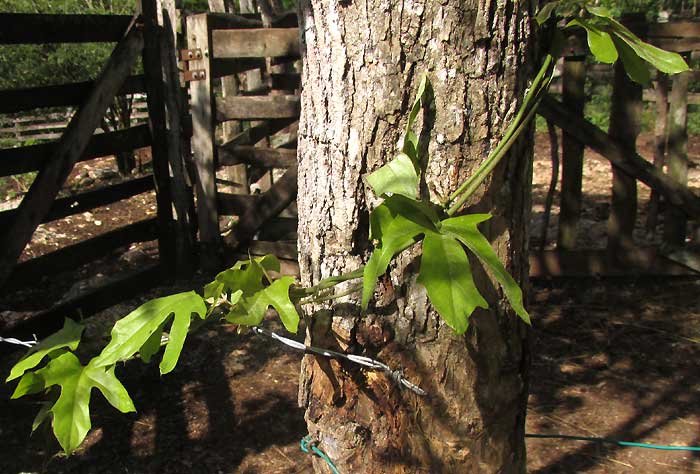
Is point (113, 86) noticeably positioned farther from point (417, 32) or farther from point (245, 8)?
point (245, 8)

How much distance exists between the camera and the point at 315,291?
4.73 feet

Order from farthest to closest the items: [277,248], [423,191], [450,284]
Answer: [277,248]
[423,191]
[450,284]

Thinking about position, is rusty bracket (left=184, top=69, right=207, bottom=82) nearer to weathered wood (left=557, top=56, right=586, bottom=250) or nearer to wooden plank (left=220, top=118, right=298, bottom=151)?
wooden plank (left=220, top=118, right=298, bottom=151)

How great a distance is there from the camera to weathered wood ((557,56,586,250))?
5.03 m

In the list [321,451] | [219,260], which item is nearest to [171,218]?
[219,260]

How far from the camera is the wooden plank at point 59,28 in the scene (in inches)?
177

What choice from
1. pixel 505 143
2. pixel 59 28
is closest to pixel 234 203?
pixel 59 28

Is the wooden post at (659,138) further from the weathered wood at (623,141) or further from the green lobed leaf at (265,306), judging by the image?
the green lobed leaf at (265,306)

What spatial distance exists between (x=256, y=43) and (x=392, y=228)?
14.5 ft

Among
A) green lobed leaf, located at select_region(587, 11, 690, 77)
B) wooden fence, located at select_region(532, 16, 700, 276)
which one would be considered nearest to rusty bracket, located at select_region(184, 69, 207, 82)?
wooden fence, located at select_region(532, 16, 700, 276)

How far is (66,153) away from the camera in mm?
4809

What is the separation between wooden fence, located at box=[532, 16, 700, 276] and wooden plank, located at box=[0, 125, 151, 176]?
114 inches

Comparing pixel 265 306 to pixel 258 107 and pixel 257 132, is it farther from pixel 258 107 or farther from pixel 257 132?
pixel 257 132

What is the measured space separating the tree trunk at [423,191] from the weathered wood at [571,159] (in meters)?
3.85
